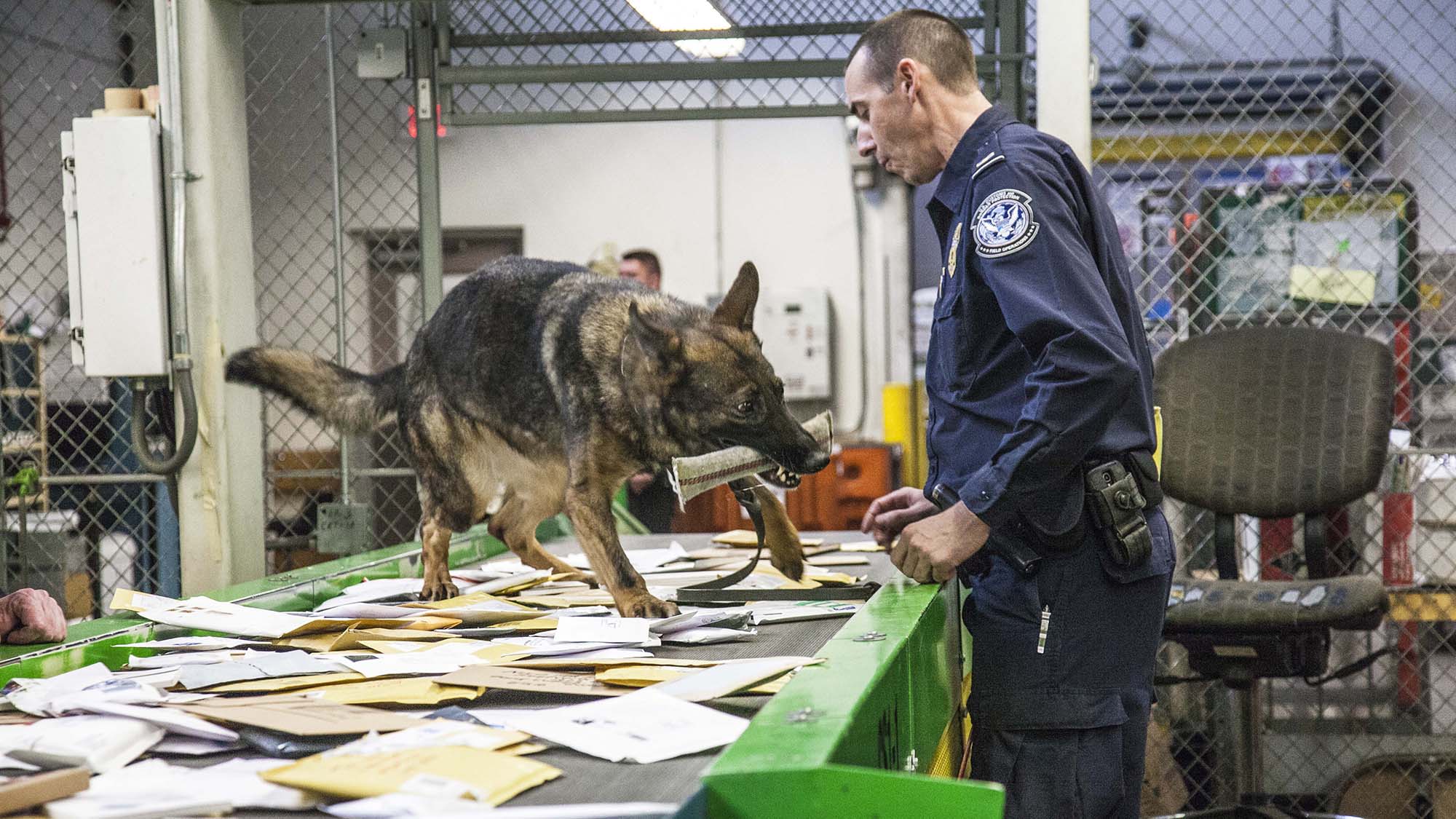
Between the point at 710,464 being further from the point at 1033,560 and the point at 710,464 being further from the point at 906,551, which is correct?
the point at 1033,560

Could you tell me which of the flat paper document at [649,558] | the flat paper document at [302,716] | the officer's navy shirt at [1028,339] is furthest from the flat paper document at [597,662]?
the flat paper document at [649,558]

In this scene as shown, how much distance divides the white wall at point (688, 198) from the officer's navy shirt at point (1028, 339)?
6040 millimetres

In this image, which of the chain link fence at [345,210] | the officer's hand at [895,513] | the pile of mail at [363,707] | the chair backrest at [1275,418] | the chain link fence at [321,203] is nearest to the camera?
the pile of mail at [363,707]

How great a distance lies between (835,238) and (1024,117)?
175 inches

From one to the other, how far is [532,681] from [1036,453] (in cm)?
68

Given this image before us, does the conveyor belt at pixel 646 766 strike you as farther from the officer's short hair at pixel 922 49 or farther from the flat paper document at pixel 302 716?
the officer's short hair at pixel 922 49

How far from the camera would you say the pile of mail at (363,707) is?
88 centimetres

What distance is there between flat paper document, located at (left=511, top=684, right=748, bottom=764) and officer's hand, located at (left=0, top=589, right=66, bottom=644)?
0.79m

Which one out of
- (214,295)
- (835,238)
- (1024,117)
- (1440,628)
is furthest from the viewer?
(835,238)

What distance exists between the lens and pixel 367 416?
2432mm

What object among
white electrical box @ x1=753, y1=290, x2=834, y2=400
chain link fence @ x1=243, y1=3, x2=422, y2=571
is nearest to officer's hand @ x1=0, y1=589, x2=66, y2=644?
chain link fence @ x1=243, y1=3, x2=422, y2=571

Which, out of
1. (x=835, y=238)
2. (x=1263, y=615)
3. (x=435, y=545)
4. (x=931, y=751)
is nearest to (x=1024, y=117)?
(x=1263, y=615)

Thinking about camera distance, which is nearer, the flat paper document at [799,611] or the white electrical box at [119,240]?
the flat paper document at [799,611]

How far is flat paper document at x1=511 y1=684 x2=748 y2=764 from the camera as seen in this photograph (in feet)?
3.29
